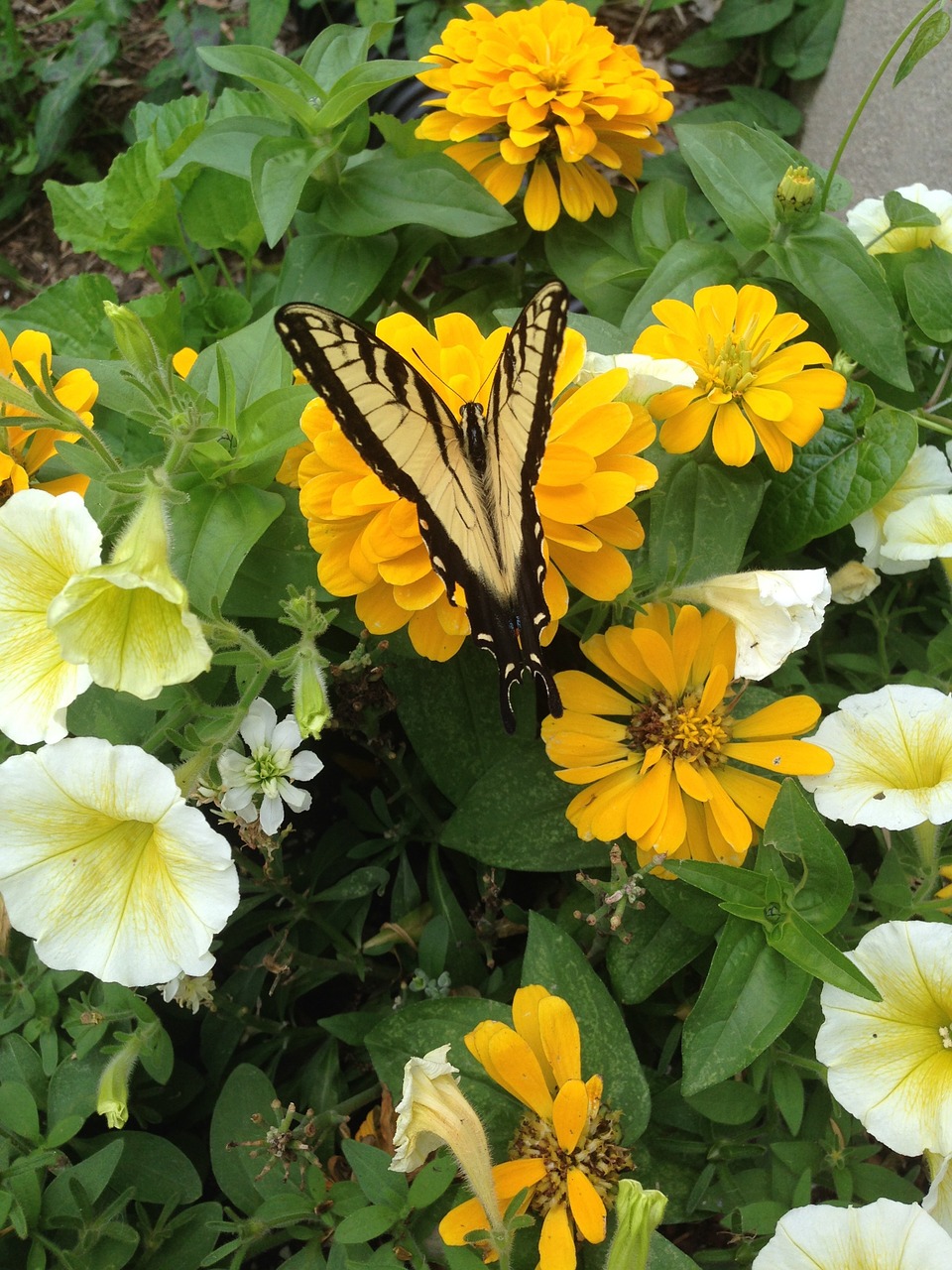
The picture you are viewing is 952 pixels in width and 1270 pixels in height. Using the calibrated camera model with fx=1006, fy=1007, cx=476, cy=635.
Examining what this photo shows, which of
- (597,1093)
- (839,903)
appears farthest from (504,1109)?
(839,903)

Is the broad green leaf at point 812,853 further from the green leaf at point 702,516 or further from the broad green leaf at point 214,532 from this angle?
the broad green leaf at point 214,532

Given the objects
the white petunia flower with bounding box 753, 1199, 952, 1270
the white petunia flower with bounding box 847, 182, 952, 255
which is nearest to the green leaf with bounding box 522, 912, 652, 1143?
the white petunia flower with bounding box 753, 1199, 952, 1270

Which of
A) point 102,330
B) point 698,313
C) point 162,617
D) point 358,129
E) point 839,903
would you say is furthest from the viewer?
point 102,330

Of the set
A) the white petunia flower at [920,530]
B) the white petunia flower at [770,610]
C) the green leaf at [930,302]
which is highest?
the green leaf at [930,302]

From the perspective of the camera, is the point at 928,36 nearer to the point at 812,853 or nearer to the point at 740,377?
the point at 740,377

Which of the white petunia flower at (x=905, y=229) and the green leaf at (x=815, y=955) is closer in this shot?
the green leaf at (x=815, y=955)

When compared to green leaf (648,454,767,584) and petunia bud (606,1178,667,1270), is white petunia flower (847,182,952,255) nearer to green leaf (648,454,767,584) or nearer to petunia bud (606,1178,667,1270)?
green leaf (648,454,767,584)

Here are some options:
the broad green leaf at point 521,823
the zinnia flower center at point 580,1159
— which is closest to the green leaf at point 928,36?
the broad green leaf at point 521,823

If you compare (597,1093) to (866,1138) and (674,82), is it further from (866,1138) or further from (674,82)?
(674,82)
